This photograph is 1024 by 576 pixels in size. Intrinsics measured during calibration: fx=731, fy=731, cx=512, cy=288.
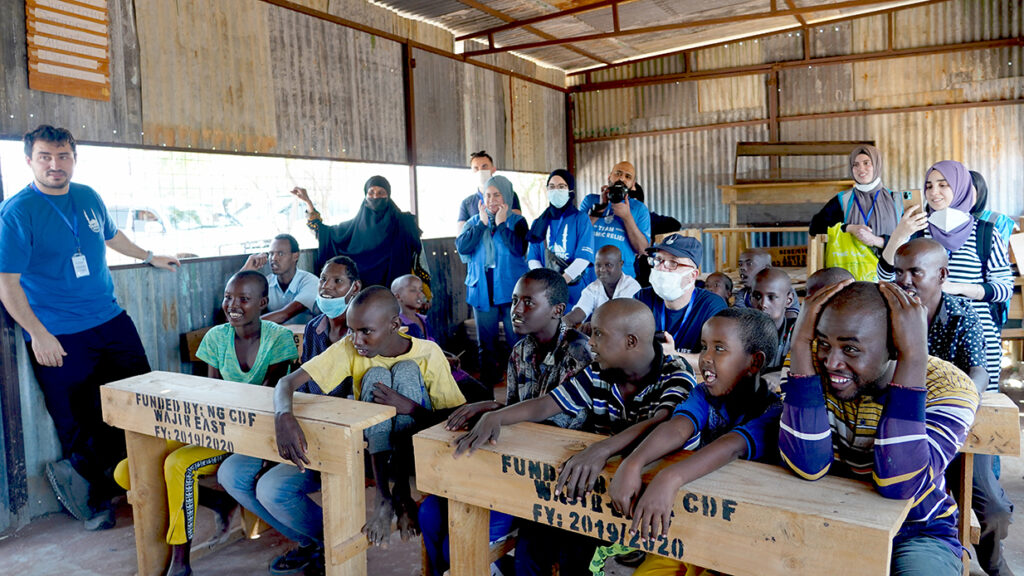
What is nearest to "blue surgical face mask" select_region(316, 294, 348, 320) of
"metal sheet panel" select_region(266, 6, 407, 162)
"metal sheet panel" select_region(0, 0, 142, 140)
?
"metal sheet panel" select_region(0, 0, 142, 140)

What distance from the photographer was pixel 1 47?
3967mm

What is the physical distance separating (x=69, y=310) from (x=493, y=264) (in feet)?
9.53

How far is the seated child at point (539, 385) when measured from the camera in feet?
7.43

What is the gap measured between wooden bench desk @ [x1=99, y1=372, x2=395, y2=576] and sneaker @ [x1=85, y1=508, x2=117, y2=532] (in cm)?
98

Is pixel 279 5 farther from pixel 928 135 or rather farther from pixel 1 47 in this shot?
pixel 928 135

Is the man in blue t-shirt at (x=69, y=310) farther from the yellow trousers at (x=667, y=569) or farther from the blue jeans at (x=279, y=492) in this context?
the yellow trousers at (x=667, y=569)

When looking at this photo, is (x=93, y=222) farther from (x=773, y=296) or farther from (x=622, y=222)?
(x=773, y=296)

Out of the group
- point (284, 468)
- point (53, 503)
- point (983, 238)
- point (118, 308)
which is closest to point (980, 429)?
point (983, 238)

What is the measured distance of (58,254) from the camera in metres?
3.90

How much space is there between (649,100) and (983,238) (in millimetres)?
7929

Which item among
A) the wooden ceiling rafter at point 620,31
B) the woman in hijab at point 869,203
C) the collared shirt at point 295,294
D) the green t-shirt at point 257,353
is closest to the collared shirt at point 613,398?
the green t-shirt at point 257,353

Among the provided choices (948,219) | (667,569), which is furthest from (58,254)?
(948,219)

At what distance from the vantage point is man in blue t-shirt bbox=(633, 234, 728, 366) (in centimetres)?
317

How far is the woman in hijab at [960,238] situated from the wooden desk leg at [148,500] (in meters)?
3.52
